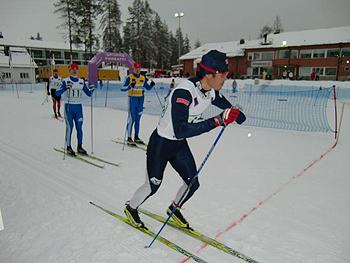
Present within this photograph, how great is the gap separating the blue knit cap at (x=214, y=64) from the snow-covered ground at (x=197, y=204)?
6.31ft

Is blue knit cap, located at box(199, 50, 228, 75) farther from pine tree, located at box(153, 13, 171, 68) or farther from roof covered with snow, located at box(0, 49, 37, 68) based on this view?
pine tree, located at box(153, 13, 171, 68)

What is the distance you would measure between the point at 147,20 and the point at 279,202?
49.8 metres

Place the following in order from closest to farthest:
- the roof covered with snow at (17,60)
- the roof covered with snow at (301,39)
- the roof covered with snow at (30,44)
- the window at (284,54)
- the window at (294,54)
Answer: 1. the roof covered with snow at (301,39)
2. the window at (294,54)
3. the window at (284,54)
4. the roof covered with snow at (17,60)
5. the roof covered with snow at (30,44)

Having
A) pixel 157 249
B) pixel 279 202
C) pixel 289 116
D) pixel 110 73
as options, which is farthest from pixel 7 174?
pixel 110 73

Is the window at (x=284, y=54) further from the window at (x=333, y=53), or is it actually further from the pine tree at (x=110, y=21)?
the pine tree at (x=110, y=21)

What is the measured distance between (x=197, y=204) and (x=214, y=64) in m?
2.25

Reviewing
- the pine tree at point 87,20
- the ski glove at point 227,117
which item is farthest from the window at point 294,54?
the ski glove at point 227,117

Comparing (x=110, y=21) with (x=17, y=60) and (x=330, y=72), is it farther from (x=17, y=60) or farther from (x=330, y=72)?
(x=330, y=72)

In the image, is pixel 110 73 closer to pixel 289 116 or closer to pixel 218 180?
pixel 289 116

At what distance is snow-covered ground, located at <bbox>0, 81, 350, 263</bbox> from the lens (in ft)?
9.23

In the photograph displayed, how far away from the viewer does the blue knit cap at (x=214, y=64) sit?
2506 mm

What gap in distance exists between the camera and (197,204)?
391 cm

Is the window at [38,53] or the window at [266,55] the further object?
the window at [38,53]

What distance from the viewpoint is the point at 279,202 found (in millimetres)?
3969
